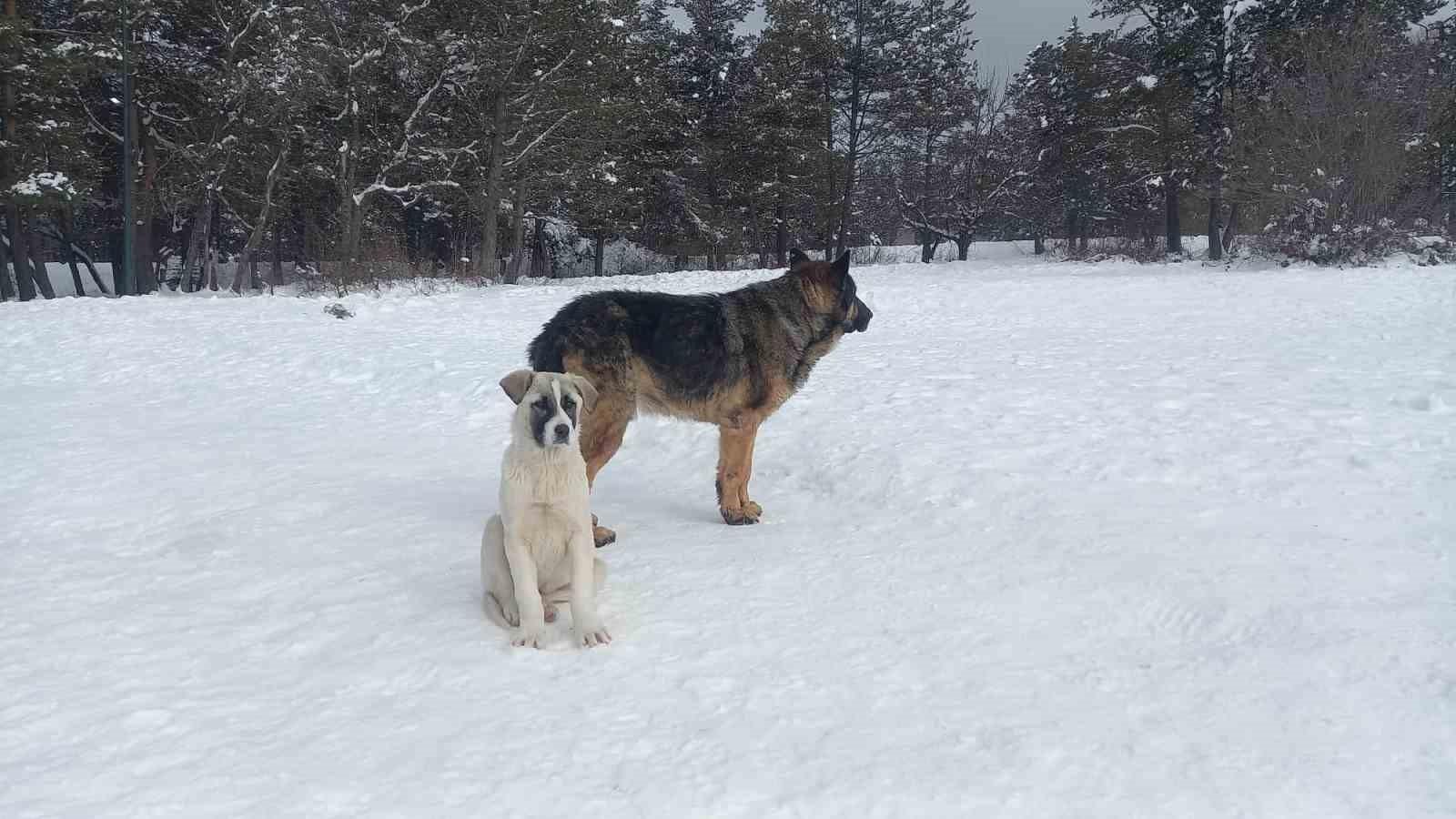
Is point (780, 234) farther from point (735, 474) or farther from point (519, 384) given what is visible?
point (519, 384)

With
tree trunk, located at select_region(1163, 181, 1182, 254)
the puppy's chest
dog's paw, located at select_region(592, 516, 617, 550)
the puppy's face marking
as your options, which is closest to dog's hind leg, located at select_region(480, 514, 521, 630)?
the puppy's chest

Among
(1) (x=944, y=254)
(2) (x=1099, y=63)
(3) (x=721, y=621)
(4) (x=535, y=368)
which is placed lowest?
(3) (x=721, y=621)

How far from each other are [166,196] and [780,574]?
34428 mm

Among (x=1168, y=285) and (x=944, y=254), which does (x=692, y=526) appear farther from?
(x=944, y=254)

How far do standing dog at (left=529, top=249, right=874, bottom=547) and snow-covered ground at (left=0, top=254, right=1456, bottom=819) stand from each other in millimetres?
675

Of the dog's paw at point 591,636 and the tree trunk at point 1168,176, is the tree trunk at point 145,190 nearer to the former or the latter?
the dog's paw at point 591,636

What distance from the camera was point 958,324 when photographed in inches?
640

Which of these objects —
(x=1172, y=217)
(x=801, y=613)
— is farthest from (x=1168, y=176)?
(x=801, y=613)

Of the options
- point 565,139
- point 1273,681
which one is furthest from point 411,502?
point 565,139

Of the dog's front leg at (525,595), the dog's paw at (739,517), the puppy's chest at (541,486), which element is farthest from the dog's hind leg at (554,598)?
the dog's paw at (739,517)

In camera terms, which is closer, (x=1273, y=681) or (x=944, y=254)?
(x=1273, y=681)

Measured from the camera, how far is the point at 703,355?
616 centimetres

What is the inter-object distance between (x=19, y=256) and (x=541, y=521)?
33591 millimetres

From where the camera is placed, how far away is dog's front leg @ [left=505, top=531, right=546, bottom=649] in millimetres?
4113
